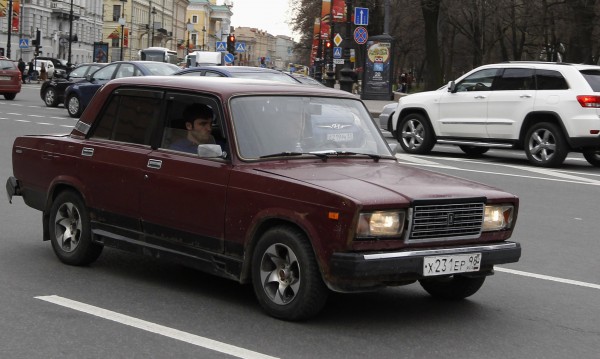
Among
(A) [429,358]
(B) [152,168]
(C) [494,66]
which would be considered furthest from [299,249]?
(C) [494,66]

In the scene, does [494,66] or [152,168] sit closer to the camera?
[152,168]

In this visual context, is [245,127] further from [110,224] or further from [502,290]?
[502,290]

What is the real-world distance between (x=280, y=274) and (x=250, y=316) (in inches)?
14.0

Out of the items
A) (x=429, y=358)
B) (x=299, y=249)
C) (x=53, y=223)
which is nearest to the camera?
(x=429, y=358)

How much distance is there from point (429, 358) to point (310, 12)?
297ft

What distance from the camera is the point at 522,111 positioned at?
19922mm

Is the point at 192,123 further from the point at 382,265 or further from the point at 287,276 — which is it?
the point at 382,265

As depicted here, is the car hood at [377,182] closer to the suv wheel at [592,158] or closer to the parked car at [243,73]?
the parked car at [243,73]

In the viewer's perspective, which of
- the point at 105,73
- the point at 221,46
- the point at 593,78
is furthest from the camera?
the point at 221,46

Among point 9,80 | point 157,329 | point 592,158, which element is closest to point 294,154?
point 157,329

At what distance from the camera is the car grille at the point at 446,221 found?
6453 millimetres

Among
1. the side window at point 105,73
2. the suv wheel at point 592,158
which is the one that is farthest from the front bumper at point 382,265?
the side window at point 105,73

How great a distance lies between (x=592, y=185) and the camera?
54.6ft

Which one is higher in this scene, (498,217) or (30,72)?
(498,217)
